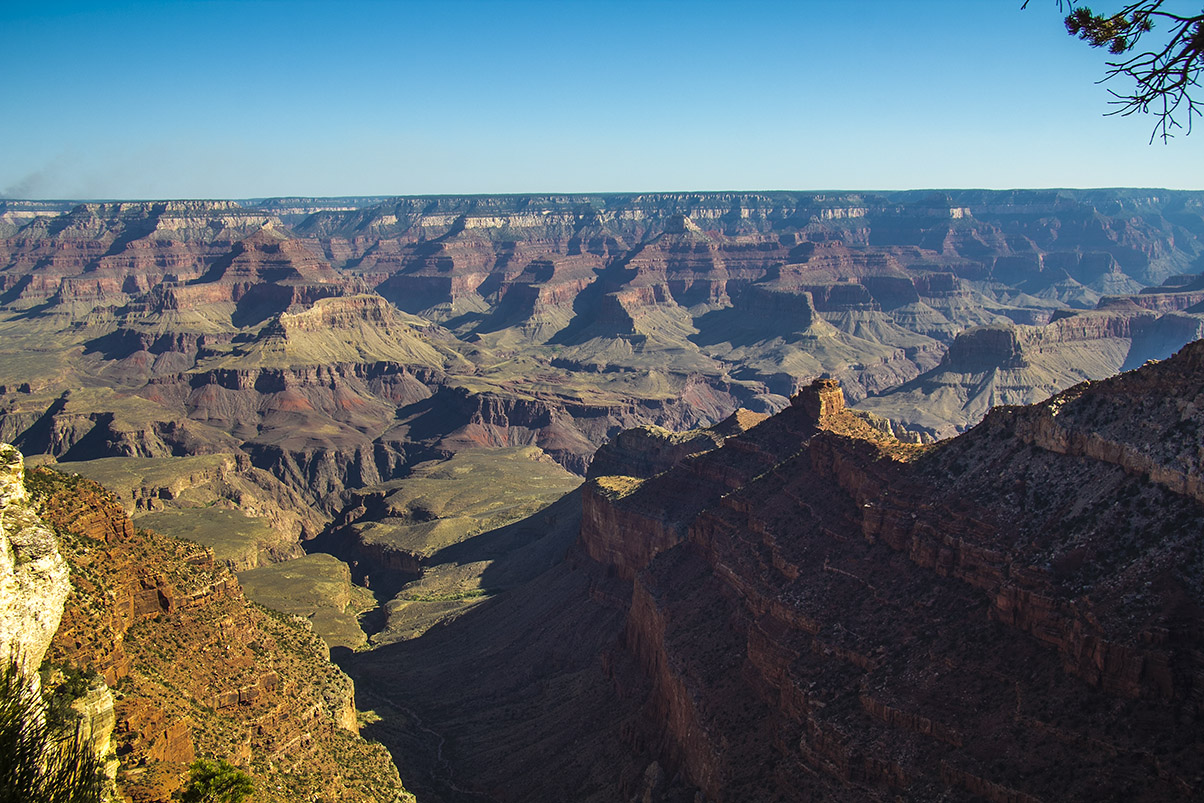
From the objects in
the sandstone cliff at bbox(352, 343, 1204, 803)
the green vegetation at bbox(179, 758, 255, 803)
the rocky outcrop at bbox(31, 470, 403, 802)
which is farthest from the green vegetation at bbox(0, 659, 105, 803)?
the sandstone cliff at bbox(352, 343, 1204, 803)

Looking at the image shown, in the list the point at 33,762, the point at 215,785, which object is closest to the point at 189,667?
the point at 215,785

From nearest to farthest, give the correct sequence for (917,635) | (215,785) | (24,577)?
(24,577)
(215,785)
(917,635)

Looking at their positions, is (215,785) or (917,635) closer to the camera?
(215,785)

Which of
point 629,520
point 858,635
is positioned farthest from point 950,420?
point 858,635

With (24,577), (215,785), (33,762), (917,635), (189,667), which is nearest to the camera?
(33,762)

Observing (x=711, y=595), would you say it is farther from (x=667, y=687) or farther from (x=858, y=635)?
(x=858, y=635)

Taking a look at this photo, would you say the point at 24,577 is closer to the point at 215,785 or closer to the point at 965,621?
the point at 215,785
